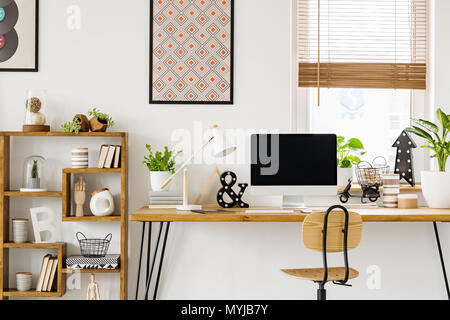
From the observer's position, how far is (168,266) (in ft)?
9.68

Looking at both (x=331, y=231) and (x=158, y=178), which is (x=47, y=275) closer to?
(x=158, y=178)

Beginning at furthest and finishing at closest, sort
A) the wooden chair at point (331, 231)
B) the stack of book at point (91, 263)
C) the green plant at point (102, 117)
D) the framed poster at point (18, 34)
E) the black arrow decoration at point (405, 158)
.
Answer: the black arrow decoration at point (405, 158) < the framed poster at point (18, 34) < the green plant at point (102, 117) < the stack of book at point (91, 263) < the wooden chair at point (331, 231)

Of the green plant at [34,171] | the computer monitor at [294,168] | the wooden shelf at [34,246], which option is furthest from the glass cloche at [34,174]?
the computer monitor at [294,168]

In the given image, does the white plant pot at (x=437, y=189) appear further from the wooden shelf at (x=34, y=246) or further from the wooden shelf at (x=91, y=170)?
the wooden shelf at (x=34, y=246)

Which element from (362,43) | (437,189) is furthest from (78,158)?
(437,189)

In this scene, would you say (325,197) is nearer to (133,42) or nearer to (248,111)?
(248,111)

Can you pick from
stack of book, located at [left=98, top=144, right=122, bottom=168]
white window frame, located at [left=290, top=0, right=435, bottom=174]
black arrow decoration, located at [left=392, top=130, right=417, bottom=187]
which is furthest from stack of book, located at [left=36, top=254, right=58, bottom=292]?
black arrow decoration, located at [left=392, top=130, right=417, bottom=187]

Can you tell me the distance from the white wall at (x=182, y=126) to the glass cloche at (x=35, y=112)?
0.11m

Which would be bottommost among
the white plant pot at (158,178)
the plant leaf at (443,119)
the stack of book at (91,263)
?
the stack of book at (91,263)

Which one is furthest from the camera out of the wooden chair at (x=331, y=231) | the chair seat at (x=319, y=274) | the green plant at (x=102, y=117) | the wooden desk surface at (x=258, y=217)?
the green plant at (x=102, y=117)

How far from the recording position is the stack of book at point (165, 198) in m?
2.77

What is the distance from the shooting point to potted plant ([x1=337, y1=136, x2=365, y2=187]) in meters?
2.99

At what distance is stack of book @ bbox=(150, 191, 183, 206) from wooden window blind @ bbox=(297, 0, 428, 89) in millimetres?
1047
